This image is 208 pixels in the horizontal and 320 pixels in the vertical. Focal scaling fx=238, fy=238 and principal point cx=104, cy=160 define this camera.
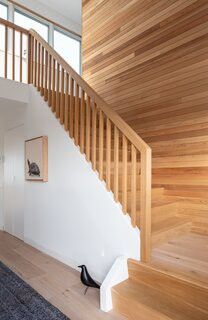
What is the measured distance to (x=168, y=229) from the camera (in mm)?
2398

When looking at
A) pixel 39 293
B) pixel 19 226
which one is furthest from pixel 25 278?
pixel 19 226

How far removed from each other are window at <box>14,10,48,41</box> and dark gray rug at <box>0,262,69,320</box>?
5.56 meters

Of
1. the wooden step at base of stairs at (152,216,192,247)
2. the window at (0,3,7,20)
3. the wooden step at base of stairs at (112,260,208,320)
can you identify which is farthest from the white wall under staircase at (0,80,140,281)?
the window at (0,3,7,20)

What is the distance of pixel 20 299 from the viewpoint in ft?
6.79

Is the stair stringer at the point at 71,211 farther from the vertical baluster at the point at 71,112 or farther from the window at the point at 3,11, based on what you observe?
the window at the point at 3,11

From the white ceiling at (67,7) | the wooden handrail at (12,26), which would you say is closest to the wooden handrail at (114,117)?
the wooden handrail at (12,26)

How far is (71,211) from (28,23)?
5300mm

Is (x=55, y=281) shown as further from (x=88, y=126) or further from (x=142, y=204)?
(x=88, y=126)

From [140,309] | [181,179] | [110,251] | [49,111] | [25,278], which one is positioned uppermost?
[49,111]

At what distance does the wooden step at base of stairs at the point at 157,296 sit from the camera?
158 centimetres

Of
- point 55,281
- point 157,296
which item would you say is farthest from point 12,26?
point 157,296

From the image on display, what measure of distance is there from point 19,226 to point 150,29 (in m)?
3.65

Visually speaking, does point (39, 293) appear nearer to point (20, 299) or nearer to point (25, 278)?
point (20, 299)

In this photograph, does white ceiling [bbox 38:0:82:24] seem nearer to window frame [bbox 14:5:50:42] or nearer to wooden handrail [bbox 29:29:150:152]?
window frame [bbox 14:5:50:42]
